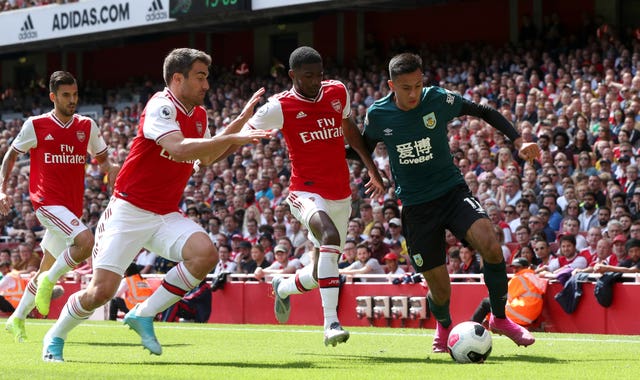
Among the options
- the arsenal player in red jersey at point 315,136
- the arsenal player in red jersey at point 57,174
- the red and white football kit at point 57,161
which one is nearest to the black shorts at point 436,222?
the arsenal player in red jersey at point 315,136

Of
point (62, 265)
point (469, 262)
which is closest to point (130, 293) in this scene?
point (469, 262)

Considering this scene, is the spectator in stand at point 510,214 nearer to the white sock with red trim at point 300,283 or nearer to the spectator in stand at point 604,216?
the spectator in stand at point 604,216

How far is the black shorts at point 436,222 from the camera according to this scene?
944 cm

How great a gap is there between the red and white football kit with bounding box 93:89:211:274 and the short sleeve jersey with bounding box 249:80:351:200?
1404mm

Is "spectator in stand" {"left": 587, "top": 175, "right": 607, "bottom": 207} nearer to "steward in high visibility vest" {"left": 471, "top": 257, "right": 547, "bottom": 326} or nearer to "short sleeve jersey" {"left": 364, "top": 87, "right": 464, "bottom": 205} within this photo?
"steward in high visibility vest" {"left": 471, "top": 257, "right": 547, "bottom": 326}

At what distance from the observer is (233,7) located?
2986 cm

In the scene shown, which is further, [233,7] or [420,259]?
[233,7]

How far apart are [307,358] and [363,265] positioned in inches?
316

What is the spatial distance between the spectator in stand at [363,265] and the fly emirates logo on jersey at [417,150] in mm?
7869

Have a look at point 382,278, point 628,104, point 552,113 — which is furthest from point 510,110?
point 382,278

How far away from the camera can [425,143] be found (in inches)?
375

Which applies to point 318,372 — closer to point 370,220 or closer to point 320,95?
point 320,95

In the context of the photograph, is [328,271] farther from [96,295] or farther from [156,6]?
[156,6]

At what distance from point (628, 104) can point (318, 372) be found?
1199cm
